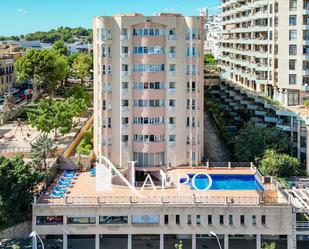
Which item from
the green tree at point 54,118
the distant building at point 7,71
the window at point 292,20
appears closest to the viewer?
the window at point 292,20

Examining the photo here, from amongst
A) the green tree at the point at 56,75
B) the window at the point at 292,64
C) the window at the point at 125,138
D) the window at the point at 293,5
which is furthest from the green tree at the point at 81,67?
the window at the point at 125,138

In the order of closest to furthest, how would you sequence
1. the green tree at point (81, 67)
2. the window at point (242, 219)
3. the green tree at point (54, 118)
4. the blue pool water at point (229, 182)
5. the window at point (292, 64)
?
the window at point (242, 219), the blue pool water at point (229, 182), the window at point (292, 64), the green tree at point (54, 118), the green tree at point (81, 67)

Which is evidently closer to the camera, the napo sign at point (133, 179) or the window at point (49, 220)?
the window at point (49, 220)

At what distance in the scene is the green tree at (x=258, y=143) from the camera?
63169mm

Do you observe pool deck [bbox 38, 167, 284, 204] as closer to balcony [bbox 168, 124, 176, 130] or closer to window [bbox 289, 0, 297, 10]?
balcony [bbox 168, 124, 176, 130]

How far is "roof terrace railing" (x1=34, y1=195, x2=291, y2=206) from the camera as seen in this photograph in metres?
48.2

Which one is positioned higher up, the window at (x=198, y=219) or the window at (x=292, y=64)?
the window at (x=292, y=64)

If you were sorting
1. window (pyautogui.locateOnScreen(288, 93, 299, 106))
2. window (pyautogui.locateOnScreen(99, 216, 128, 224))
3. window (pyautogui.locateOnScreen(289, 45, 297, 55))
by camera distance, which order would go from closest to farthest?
1. window (pyautogui.locateOnScreen(99, 216, 128, 224))
2. window (pyautogui.locateOnScreen(289, 45, 297, 55))
3. window (pyautogui.locateOnScreen(288, 93, 299, 106))

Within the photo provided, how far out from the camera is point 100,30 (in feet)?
190

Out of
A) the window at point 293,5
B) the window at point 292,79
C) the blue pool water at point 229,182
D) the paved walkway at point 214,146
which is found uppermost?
the window at point 293,5

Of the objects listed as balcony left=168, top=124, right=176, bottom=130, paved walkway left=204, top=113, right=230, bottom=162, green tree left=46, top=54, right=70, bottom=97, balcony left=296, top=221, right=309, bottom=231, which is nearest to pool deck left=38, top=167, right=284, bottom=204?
balcony left=296, top=221, right=309, bottom=231

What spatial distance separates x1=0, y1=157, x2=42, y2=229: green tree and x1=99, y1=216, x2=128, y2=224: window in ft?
24.3

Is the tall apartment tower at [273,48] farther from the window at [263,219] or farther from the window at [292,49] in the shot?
the window at [263,219]

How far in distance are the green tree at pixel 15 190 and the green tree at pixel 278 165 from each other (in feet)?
89.0
